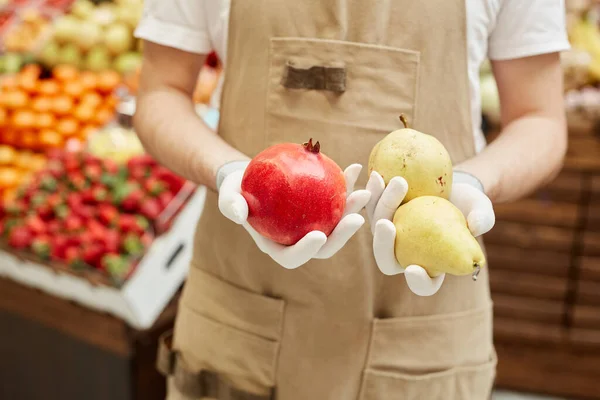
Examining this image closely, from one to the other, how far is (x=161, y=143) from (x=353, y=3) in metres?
0.43

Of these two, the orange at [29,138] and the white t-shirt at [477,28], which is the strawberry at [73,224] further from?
the white t-shirt at [477,28]

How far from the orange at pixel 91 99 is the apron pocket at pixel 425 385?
81.3 inches

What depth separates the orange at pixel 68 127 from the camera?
111 inches

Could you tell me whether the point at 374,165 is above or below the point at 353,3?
below

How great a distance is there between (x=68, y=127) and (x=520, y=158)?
208 centimetres

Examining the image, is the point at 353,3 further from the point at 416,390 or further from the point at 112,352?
the point at 112,352

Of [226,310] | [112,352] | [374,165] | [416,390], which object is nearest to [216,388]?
[226,310]

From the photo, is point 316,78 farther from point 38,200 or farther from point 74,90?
point 74,90

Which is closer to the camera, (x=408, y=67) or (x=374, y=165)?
(x=374, y=165)

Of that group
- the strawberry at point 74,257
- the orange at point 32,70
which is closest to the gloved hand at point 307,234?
the strawberry at point 74,257

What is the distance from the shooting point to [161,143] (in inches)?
50.4

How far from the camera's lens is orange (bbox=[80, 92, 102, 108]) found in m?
2.90

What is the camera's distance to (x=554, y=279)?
9.80ft

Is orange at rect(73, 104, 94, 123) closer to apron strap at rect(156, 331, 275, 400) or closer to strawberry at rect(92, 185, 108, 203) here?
strawberry at rect(92, 185, 108, 203)
